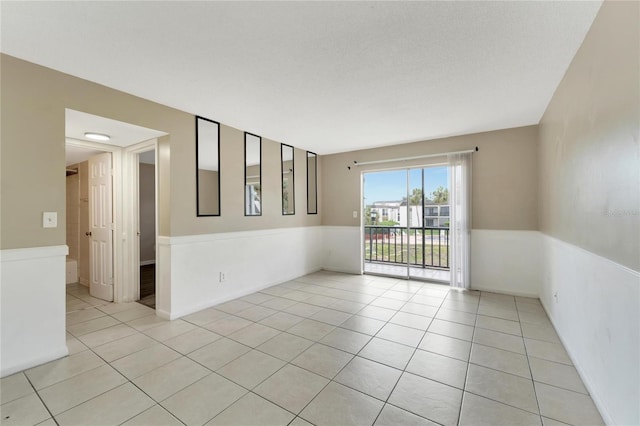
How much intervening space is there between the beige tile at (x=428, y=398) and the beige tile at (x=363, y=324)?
2.72 ft

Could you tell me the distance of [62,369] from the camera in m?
2.18

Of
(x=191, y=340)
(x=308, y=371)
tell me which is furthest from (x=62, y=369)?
(x=308, y=371)

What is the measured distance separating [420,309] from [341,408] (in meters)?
2.09

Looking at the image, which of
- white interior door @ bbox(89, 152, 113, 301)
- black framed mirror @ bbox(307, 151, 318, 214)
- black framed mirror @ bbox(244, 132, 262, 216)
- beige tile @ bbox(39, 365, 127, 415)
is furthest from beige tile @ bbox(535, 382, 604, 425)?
white interior door @ bbox(89, 152, 113, 301)

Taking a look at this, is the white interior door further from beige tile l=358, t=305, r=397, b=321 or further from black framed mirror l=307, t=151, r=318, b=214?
beige tile l=358, t=305, r=397, b=321

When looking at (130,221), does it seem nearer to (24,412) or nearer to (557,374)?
(24,412)

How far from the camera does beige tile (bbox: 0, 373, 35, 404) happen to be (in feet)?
6.04

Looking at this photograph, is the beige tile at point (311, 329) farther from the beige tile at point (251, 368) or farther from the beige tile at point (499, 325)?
the beige tile at point (499, 325)

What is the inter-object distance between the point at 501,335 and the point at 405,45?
288 centimetres

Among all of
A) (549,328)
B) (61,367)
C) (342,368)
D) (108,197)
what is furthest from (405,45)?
(108,197)

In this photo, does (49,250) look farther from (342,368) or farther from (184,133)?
(342,368)

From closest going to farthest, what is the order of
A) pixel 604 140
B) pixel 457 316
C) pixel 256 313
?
pixel 604 140 → pixel 457 316 → pixel 256 313

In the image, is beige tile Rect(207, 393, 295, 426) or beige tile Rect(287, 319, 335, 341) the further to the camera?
beige tile Rect(287, 319, 335, 341)

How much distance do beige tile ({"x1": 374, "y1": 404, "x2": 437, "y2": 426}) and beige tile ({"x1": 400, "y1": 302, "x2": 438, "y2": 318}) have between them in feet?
5.72
